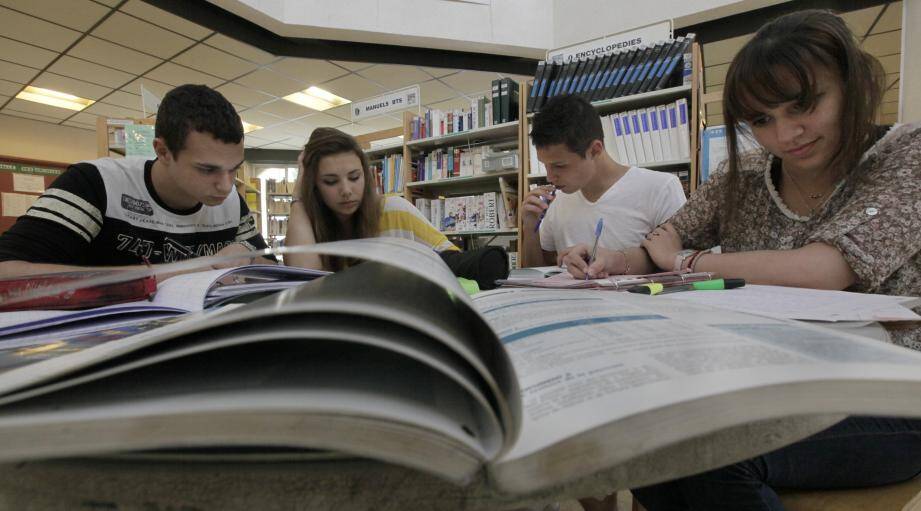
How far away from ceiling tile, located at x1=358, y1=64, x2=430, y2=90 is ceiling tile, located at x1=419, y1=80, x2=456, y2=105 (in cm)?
13

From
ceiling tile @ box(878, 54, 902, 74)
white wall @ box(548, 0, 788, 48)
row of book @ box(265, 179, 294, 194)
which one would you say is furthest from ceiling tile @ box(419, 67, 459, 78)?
ceiling tile @ box(878, 54, 902, 74)

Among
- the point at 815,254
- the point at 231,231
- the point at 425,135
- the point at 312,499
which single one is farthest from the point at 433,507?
the point at 425,135

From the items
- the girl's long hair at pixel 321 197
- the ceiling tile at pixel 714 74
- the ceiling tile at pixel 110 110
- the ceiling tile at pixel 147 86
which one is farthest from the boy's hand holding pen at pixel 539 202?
the ceiling tile at pixel 110 110

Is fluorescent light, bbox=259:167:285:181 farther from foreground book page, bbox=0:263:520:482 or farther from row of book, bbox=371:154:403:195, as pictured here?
foreground book page, bbox=0:263:520:482

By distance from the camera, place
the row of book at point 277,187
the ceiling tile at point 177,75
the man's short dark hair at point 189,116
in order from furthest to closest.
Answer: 1. the row of book at point 277,187
2. the ceiling tile at point 177,75
3. the man's short dark hair at point 189,116

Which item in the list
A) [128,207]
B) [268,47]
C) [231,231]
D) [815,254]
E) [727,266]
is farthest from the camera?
[268,47]

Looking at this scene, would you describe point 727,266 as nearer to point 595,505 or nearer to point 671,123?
point 595,505

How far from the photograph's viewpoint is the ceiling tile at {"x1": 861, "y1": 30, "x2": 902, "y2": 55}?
3.37 metres

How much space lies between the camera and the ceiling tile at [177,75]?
409 centimetres

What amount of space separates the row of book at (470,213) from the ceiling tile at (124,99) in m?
4.00

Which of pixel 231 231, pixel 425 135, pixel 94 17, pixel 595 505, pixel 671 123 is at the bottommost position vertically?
pixel 595 505

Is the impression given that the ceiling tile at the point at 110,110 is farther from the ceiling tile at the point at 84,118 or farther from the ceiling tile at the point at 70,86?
the ceiling tile at the point at 70,86

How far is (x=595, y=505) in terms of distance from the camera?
943 mm

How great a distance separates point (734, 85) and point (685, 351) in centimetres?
67
